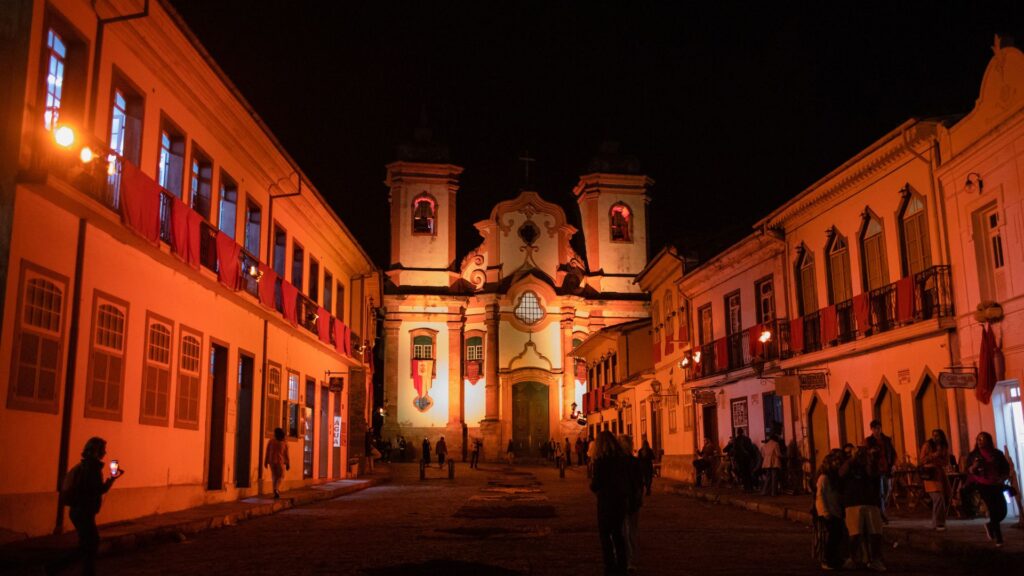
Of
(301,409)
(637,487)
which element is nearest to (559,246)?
(301,409)

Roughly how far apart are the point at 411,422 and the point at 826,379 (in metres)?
34.8

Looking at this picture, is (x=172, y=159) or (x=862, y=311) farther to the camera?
(x=862, y=311)

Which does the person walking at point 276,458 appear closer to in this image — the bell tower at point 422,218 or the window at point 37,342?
the window at point 37,342

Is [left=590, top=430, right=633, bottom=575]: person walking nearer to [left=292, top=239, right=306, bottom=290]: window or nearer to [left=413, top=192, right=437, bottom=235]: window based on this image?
[left=292, top=239, right=306, bottom=290]: window

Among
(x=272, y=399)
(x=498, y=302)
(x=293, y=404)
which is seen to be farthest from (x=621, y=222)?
(x=272, y=399)

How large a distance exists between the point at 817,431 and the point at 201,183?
48.4ft

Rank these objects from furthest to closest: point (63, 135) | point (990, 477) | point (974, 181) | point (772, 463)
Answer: point (772, 463) < point (974, 181) < point (990, 477) < point (63, 135)

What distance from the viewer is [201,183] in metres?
18.0

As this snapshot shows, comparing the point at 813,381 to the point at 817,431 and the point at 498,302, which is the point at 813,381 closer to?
the point at 817,431

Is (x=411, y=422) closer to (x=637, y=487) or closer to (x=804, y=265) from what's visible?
(x=804, y=265)

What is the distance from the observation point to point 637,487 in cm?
952

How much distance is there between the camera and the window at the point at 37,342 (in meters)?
11.1

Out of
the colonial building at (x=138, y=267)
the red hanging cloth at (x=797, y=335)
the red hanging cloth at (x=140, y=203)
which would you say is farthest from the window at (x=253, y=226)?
the red hanging cloth at (x=797, y=335)

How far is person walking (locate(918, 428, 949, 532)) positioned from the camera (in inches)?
499
